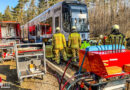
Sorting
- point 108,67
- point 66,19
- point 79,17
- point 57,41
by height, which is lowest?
point 108,67

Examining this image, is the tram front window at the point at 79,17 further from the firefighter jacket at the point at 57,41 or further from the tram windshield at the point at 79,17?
the firefighter jacket at the point at 57,41

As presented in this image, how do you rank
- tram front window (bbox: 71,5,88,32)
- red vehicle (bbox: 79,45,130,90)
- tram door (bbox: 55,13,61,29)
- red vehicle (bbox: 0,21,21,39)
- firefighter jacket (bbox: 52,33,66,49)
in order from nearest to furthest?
red vehicle (bbox: 79,45,130,90), firefighter jacket (bbox: 52,33,66,49), tram front window (bbox: 71,5,88,32), tram door (bbox: 55,13,61,29), red vehicle (bbox: 0,21,21,39)

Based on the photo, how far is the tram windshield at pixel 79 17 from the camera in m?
8.98

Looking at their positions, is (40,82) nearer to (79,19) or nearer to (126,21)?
(79,19)

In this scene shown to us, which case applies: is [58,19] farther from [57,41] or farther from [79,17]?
[57,41]

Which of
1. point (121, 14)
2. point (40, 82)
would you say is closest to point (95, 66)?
point (40, 82)

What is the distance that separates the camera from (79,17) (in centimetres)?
934

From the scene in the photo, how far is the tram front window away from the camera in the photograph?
9.02 meters

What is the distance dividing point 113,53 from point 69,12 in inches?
255

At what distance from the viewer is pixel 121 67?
3.04 metres

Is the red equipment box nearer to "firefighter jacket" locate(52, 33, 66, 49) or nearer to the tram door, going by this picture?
"firefighter jacket" locate(52, 33, 66, 49)

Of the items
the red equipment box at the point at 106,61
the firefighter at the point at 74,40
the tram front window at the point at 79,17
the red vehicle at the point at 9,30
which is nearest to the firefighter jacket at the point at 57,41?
the firefighter at the point at 74,40

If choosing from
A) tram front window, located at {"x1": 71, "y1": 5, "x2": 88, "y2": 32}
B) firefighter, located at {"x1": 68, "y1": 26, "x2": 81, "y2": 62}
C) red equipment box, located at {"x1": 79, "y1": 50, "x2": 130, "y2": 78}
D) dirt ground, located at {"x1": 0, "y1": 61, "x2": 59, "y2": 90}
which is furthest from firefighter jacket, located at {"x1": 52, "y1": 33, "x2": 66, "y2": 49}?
red equipment box, located at {"x1": 79, "y1": 50, "x2": 130, "y2": 78}

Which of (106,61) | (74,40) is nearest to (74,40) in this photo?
(74,40)
